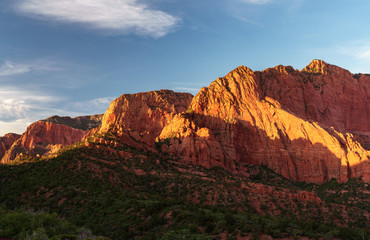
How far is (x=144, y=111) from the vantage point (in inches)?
5659

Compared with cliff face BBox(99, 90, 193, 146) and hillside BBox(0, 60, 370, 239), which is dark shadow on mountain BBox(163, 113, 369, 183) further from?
cliff face BBox(99, 90, 193, 146)

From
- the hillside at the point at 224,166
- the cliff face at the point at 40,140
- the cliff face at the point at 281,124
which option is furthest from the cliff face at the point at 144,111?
the cliff face at the point at 40,140

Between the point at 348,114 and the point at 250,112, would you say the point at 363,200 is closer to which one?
the point at 250,112

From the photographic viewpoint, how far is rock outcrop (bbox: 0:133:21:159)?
18196cm

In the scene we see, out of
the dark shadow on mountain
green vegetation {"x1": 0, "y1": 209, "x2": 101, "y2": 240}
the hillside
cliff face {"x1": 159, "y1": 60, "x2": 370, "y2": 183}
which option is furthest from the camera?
cliff face {"x1": 159, "y1": 60, "x2": 370, "y2": 183}

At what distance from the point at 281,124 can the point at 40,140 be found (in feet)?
471

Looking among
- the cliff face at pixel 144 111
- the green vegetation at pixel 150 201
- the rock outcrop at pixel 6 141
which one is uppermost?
the cliff face at pixel 144 111

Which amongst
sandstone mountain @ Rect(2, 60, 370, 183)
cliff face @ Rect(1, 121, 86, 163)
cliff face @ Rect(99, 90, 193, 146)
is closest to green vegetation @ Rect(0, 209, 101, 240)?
sandstone mountain @ Rect(2, 60, 370, 183)

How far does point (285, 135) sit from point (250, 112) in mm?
14415

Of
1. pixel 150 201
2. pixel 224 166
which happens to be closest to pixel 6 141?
pixel 224 166

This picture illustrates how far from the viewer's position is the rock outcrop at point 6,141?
597ft

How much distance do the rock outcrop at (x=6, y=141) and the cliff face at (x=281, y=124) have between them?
125564mm

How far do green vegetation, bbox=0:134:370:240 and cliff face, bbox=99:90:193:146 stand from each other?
53.3 m

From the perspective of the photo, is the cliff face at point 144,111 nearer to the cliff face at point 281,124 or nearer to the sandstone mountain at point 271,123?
the sandstone mountain at point 271,123
